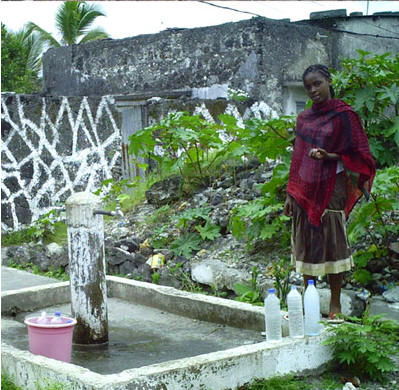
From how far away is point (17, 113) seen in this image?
10.6m

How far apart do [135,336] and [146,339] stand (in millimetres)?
153

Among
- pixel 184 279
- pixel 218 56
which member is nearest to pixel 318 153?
pixel 184 279

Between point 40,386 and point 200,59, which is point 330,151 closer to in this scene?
point 40,386

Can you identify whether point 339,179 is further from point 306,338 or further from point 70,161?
point 70,161

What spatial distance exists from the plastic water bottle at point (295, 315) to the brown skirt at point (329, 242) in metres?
0.53

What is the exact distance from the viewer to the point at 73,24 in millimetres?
28109

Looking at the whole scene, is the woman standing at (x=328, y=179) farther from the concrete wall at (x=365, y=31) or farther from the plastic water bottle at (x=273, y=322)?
the concrete wall at (x=365, y=31)

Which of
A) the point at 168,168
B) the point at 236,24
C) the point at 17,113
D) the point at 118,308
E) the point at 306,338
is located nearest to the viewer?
the point at 306,338

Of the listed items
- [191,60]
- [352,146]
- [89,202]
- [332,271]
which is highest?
[191,60]

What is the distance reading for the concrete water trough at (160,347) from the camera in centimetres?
381

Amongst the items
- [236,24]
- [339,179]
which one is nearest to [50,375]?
[339,179]

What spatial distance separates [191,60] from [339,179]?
1179 cm

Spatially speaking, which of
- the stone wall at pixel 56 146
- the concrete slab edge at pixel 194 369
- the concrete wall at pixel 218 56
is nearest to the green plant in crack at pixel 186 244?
the concrete slab edge at pixel 194 369

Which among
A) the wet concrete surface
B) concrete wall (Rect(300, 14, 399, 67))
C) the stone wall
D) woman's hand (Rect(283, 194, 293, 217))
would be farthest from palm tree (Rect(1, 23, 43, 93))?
woman's hand (Rect(283, 194, 293, 217))
